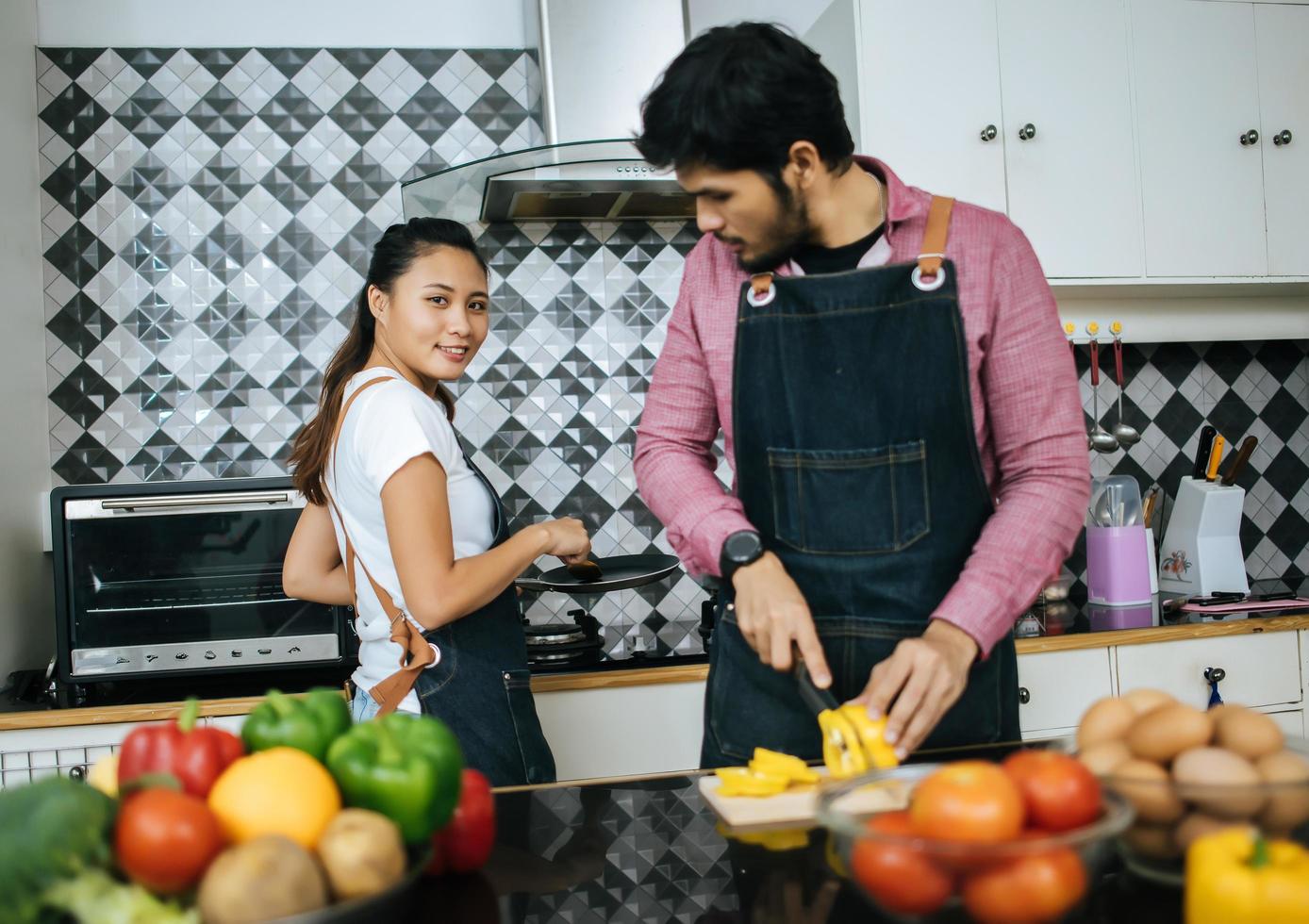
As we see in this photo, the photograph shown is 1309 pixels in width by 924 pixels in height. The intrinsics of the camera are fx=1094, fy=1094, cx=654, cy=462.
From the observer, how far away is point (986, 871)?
553 mm

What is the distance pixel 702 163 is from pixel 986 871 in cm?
86

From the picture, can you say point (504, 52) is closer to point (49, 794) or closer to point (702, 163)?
point (702, 163)

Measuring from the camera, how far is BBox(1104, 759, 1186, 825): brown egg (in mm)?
622

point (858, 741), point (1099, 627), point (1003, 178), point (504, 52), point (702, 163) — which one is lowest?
point (1099, 627)

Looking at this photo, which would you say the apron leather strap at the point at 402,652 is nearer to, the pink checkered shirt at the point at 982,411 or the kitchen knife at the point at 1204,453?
the pink checkered shirt at the point at 982,411

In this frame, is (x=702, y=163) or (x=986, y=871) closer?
(x=986, y=871)

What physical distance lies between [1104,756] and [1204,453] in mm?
2360

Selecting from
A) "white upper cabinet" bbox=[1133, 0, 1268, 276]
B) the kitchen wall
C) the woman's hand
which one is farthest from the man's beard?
the kitchen wall

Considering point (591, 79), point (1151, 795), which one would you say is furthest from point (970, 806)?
point (591, 79)

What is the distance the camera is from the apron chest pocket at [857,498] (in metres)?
1.24

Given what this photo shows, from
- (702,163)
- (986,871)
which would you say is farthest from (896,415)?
(986,871)

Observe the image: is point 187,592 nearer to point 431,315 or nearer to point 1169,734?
point 431,315

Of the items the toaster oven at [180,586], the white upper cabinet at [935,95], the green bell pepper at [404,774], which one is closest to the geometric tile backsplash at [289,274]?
the toaster oven at [180,586]

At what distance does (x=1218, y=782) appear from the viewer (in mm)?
619
